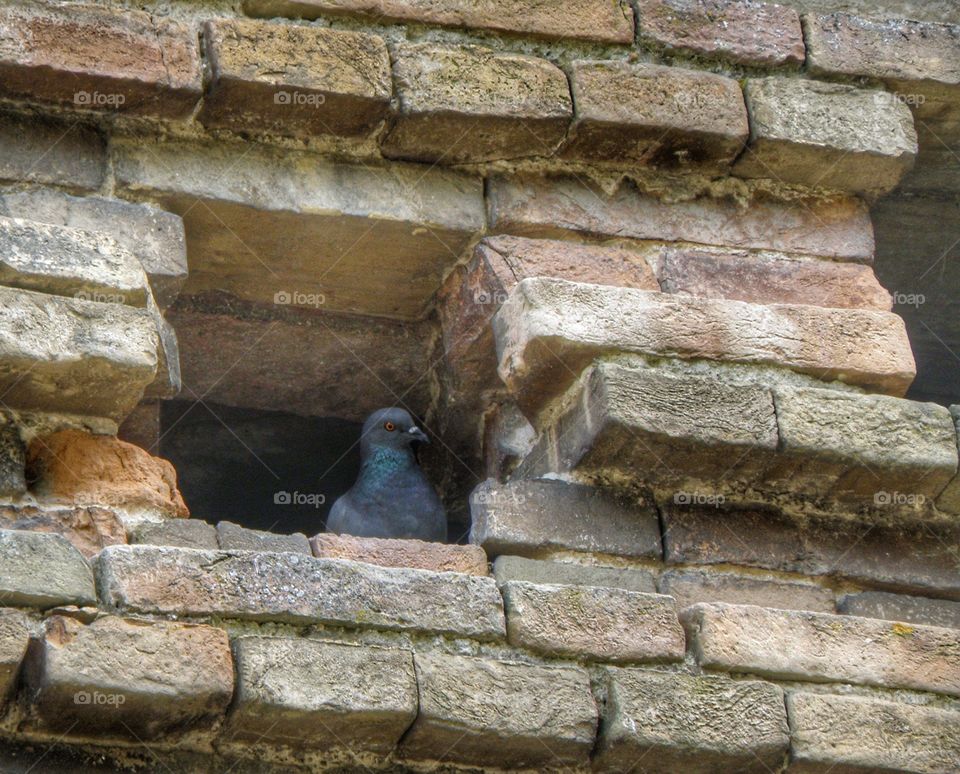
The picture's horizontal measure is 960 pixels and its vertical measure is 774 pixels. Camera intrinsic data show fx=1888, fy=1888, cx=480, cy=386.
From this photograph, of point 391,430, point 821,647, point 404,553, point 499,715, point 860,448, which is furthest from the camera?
point 391,430

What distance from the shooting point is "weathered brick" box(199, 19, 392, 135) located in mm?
4211

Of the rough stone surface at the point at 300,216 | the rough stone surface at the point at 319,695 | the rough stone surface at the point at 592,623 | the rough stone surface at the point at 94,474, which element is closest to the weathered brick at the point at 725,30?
the rough stone surface at the point at 300,216

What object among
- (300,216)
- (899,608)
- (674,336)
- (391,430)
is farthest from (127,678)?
(391,430)

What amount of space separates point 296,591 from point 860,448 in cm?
128

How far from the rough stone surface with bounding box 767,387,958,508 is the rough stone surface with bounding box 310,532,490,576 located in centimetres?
68

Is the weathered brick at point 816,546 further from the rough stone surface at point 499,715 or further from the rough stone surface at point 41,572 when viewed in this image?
the rough stone surface at point 41,572

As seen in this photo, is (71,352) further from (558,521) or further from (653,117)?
(653,117)

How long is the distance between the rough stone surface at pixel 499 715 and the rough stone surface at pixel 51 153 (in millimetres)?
1354

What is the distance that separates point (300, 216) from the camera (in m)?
4.30

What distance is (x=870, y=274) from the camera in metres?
4.50

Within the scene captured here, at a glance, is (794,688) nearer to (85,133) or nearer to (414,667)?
(414,667)

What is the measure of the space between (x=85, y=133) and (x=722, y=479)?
5.26ft

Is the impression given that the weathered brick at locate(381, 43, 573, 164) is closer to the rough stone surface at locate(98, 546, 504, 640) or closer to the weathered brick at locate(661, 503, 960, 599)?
the weathered brick at locate(661, 503, 960, 599)

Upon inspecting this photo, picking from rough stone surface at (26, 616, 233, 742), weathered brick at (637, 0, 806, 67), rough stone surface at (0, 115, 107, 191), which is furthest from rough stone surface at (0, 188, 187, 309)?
weathered brick at (637, 0, 806, 67)
